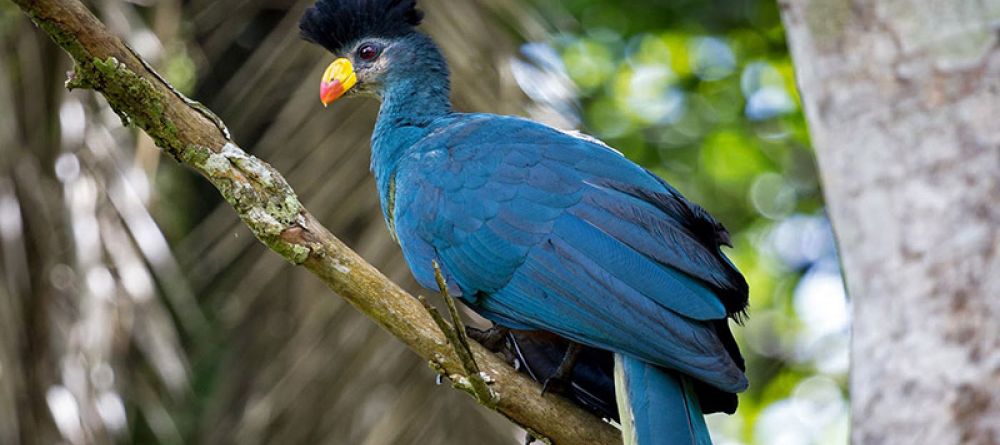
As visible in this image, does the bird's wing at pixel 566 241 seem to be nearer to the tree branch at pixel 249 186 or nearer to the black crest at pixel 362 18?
the tree branch at pixel 249 186

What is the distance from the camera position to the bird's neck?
13.6ft

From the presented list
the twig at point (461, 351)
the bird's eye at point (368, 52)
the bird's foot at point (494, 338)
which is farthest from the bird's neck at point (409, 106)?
the twig at point (461, 351)

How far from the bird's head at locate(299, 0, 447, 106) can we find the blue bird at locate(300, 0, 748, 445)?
262mm

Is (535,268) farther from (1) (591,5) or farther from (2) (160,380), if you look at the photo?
(1) (591,5)

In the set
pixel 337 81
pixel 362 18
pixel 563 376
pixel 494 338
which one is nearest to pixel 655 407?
pixel 563 376

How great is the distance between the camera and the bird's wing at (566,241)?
3254mm

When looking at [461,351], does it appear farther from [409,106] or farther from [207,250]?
[207,250]

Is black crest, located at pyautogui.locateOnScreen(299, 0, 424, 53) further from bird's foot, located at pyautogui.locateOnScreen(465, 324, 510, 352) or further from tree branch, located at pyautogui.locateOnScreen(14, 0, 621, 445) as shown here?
tree branch, located at pyautogui.locateOnScreen(14, 0, 621, 445)

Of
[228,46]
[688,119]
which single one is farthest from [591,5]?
[228,46]

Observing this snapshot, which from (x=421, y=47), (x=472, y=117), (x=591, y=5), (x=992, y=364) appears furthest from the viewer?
(x=591, y=5)

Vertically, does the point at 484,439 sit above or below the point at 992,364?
below

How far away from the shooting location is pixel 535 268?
3.49 m

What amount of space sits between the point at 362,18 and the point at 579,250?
1534mm

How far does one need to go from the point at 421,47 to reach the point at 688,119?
3.79m
